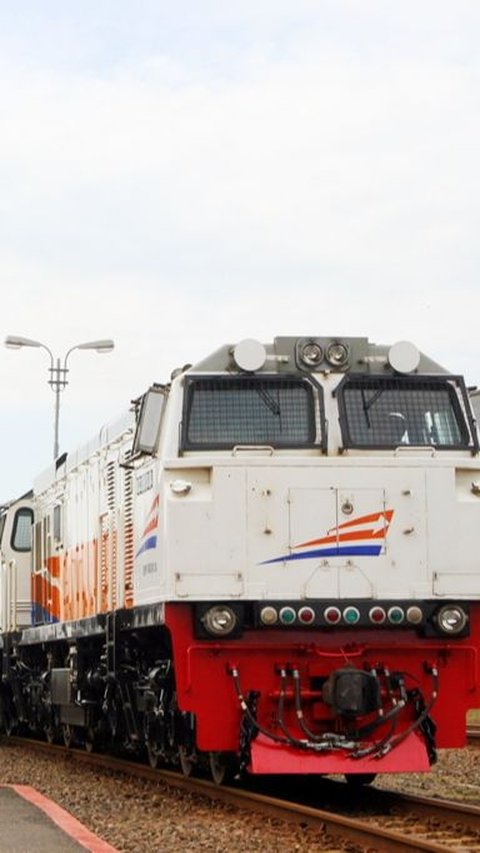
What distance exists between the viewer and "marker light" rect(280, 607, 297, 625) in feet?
41.7

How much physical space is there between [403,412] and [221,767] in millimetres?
3495

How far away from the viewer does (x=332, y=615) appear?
12789 mm

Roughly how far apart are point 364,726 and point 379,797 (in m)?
1.27

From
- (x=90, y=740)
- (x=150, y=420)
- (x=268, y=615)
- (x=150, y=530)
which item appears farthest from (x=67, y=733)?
(x=268, y=615)

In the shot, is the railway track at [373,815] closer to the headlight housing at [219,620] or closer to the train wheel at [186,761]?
the train wheel at [186,761]

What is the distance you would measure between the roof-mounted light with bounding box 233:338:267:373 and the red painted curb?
3897mm

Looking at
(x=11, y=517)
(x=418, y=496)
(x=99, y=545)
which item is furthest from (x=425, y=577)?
(x=11, y=517)

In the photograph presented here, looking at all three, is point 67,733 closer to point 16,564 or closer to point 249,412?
point 16,564

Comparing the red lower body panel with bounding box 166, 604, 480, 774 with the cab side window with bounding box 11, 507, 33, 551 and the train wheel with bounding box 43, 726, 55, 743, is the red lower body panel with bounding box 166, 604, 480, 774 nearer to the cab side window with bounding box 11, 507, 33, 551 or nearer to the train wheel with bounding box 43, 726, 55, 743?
→ the train wheel with bounding box 43, 726, 55, 743

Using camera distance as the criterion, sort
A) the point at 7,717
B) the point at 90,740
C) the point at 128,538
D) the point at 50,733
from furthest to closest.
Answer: the point at 7,717 < the point at 50,733 < the point at 90,740 < the point at 128,538

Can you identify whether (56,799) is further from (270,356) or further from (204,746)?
(270,356)

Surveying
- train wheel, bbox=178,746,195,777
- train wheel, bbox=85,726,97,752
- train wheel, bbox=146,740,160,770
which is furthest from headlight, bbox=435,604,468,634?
train wheel, bbox=85,726,97,752

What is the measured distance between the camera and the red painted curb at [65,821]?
34.0 feet

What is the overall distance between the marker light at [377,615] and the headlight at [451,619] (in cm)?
45
